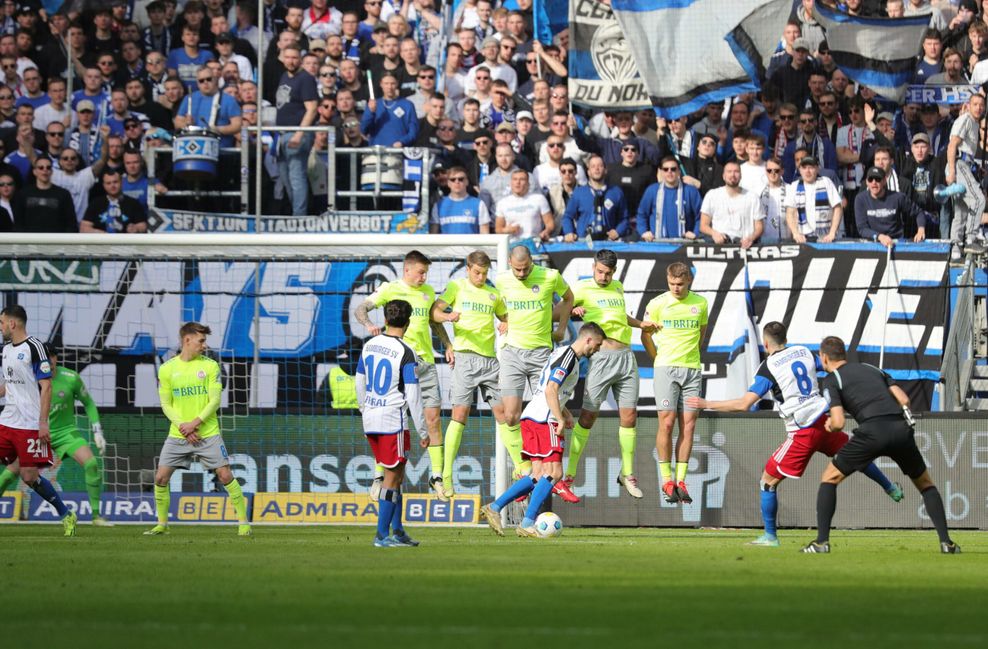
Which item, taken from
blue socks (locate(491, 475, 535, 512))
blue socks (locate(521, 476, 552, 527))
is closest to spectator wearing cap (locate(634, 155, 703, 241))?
blue socks (locate(491, 475, 535, 512))

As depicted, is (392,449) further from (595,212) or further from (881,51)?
(881,51)

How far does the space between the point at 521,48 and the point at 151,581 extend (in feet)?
49.9

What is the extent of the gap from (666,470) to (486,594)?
329 inches

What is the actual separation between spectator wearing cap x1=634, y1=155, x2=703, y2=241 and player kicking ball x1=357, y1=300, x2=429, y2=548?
8598mm

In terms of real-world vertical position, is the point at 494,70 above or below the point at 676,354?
above

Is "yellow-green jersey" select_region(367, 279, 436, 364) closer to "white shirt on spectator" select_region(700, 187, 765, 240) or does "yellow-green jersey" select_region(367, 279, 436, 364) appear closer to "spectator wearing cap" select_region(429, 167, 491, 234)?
"spectator wearing cap" select_region(429, 167, 491, 234)

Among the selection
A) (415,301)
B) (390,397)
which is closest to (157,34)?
(415,301)

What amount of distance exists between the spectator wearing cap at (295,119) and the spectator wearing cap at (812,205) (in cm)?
669

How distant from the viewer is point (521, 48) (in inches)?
906

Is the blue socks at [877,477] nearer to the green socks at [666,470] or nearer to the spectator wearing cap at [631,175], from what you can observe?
the green socks at [666,470]

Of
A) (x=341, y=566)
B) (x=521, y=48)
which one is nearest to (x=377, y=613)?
(x=341, y=566)

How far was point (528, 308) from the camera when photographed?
1642 centimetres

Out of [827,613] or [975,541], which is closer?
[827,613]

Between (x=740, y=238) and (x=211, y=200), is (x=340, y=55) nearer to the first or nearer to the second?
(x=211, y=200)
